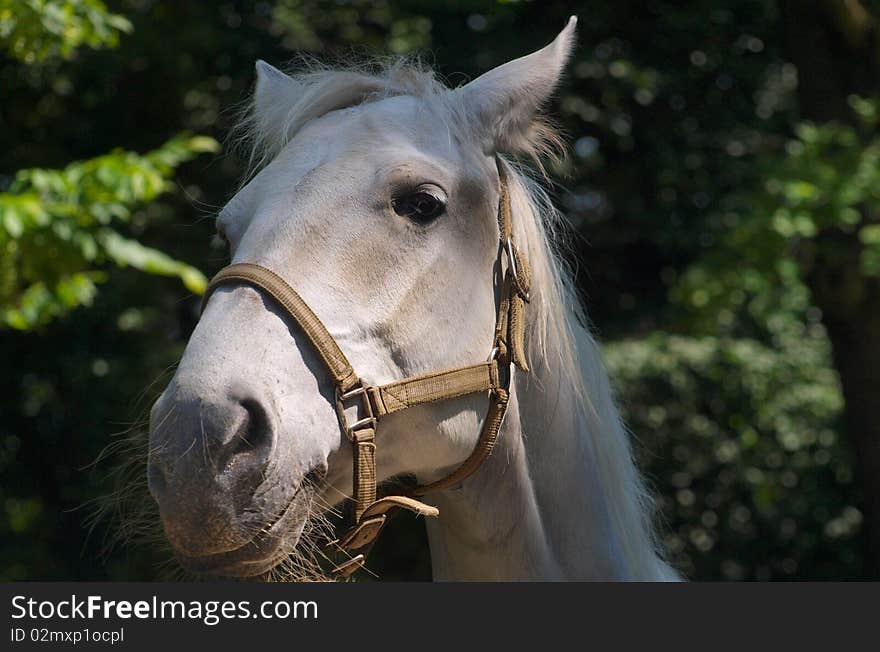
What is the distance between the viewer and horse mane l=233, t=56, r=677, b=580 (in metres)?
2.26

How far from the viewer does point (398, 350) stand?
196 centimetres

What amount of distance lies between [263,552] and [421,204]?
0.77 meters

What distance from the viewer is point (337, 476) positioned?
1.89 metres

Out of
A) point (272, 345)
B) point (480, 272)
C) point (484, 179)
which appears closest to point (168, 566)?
point (272, 345)

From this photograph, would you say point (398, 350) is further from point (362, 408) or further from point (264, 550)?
point (264, 550)

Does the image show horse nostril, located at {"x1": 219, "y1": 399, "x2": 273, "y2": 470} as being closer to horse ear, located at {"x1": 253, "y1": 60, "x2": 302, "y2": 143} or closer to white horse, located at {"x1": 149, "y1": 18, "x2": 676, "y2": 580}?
white horse, located at {"x1": 149, "y1": 18, "x2": 676, "y2": 580}

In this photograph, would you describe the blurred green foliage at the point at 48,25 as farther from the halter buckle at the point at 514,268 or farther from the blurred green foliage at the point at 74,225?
the halter buckle at the point at 514,268

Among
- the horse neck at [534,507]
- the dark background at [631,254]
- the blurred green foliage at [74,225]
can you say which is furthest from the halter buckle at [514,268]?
the dark background at [631,254]

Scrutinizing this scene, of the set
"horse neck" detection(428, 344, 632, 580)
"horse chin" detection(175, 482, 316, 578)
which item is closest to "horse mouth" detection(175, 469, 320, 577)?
"horse chin" detection(175, 482, 316, 578)

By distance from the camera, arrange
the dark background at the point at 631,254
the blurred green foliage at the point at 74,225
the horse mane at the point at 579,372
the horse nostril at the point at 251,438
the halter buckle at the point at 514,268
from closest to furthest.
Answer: the horse nostril at the point at 251,438, the halter buckle at the point at 514,268, the horse mane at the point at 579,372, the blurred green foliage at the point at 74,225, the dark background at the point at 631,254

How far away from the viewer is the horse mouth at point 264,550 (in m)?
1.77

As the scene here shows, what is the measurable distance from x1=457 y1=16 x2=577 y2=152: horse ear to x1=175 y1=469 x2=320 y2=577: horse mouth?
0.90m

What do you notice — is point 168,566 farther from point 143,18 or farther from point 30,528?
point 30,528

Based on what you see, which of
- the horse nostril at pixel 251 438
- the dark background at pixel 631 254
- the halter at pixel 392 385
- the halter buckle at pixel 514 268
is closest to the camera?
the horse nostril at pixel 251 438
